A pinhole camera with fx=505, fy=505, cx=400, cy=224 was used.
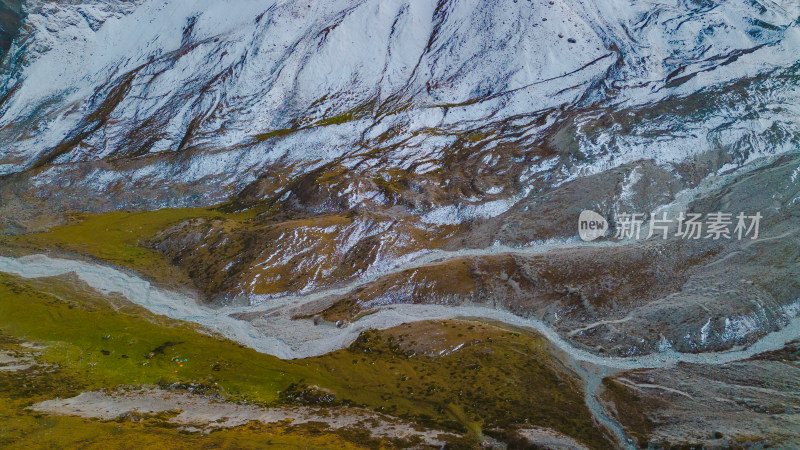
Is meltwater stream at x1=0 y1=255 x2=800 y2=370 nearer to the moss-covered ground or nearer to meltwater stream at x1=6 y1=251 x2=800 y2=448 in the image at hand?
meltwater stream at x1=6 y1=251 x2=800 y2=448

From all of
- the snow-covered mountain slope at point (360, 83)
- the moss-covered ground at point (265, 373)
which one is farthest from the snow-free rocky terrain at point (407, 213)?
the snow-covered mountain slope at point (360, 83)

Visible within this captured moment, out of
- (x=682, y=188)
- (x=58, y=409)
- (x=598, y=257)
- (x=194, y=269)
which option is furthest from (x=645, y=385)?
(x=194, y=269)

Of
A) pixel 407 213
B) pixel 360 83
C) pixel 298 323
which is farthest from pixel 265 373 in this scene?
pixel 360 83

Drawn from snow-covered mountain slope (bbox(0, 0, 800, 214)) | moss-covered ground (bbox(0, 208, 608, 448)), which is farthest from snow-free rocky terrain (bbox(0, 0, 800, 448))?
snow-covered mountain slope (bbox(0, 0, 800, 214))

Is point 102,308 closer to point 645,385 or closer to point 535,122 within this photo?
point 645,385

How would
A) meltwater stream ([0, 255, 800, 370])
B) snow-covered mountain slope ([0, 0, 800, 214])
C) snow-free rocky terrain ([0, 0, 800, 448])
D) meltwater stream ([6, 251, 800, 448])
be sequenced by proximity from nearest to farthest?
snow-free rocky terrain ([0, 0, 800, 448]), meltwater stream ([6, 251, 800, 448]), meltwater stream ([0, 255, 800, 370]), snow-covered mountain slope ([0, 0, 800, 214])

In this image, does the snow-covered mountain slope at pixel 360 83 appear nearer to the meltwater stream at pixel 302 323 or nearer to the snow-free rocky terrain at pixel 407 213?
the snow-free rocky terrain at pixel 407 213

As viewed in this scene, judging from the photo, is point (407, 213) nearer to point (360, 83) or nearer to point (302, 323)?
point (302, 323)
